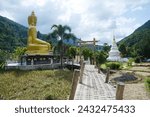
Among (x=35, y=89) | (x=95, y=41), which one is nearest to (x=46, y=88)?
(x=35, y=89)

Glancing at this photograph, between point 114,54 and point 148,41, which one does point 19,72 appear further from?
point 148,41

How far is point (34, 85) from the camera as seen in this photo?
2419 centimetres

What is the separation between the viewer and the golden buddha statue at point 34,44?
36.9 m

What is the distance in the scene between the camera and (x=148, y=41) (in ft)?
226

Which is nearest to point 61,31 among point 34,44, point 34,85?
point 34,44

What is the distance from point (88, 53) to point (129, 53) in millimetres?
27834

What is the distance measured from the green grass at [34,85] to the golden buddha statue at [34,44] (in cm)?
694

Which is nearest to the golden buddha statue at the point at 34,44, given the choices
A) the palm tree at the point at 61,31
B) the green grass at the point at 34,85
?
the palm tree at the point at 61,31

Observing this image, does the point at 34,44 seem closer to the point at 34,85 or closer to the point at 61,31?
the point at 61,31

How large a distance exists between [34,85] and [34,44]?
13909 millimetres

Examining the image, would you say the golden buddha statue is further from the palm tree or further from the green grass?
the green grass

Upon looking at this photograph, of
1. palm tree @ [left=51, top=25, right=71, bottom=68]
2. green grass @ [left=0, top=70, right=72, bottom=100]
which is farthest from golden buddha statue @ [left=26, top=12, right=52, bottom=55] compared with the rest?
green grass @ [left=0, top=70, right=72, bottom=100]

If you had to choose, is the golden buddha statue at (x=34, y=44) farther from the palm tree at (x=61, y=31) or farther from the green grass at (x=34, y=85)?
the green grass at (x=34, y=85)

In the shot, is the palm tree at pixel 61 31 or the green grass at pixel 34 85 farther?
the palm tree at pixel 61 31
